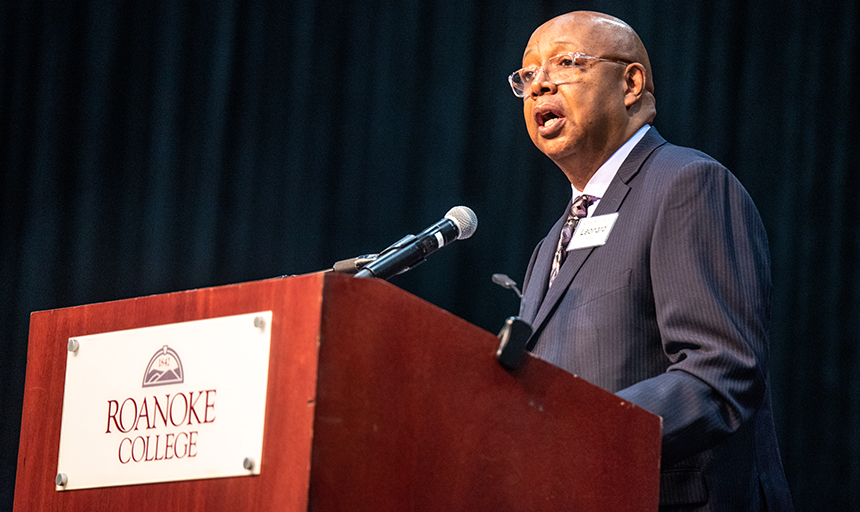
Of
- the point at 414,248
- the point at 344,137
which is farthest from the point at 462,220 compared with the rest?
the point at 344,137

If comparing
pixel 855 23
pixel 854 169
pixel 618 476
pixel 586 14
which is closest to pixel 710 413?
pixel 618 476

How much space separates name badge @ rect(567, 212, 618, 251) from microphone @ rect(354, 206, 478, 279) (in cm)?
22

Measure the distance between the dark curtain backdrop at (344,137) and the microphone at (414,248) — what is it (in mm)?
1825

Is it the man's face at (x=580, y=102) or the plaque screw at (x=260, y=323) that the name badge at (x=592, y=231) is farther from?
the plaque screw at (x=260, y=323)

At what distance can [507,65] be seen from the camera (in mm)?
3646

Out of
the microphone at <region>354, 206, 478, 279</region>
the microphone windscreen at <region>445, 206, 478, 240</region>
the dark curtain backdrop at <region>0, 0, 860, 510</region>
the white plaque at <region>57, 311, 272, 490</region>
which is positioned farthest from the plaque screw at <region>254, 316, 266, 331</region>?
the dark curtain backdrop at <region>0, 0, 860, 510</region>

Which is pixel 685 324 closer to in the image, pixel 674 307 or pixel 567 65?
pixel 674 307

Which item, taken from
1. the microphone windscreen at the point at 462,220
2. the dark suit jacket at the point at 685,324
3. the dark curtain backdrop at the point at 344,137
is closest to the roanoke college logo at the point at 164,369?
the dark suit jacket at the point at 685,324

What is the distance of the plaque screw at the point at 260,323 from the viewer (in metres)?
1.00

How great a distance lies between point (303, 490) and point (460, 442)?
22 centimetres

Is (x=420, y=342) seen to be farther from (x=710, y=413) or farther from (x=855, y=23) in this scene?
(x=855, y=23)

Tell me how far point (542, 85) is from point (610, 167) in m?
0.23

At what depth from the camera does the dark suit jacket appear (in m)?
1.37

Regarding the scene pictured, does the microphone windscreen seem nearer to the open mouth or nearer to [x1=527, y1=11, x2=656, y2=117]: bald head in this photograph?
the open mouth
